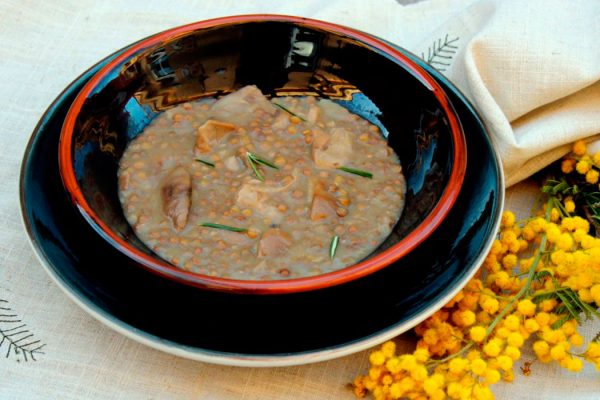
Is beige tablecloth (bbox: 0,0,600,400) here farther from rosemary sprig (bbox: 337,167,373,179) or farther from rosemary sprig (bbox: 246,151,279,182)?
rosemary sprig (bbox: 246,151,279,182)

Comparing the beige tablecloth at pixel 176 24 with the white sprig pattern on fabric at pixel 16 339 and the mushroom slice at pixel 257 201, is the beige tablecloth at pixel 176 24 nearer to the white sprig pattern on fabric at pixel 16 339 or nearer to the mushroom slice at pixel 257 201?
the white sprig pattern on fabric at pixel 16 339

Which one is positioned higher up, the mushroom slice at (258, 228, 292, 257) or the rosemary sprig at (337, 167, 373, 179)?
the rosemary sprig at (337, 167, 373, 179)

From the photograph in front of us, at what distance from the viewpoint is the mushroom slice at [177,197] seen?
2361mm

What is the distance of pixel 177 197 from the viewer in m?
2.40

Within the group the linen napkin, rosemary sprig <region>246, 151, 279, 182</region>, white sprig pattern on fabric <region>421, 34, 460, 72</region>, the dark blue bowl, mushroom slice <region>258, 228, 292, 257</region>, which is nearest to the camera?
the dark blue bowl

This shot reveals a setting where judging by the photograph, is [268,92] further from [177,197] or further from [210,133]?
[177,197]

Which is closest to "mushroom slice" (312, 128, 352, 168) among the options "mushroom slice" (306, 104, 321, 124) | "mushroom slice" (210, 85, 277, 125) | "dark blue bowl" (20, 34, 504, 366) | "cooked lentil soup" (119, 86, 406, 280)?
"cooked lentil soup" (119, 86, 406, 280)

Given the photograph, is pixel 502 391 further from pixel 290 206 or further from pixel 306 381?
pixel 290 206

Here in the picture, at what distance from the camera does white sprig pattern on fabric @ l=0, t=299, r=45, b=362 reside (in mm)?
2338

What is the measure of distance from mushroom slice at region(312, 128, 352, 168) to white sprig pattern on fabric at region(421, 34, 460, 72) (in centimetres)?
70

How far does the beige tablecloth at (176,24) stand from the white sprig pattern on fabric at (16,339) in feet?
0.04

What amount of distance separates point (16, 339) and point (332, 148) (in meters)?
1.14

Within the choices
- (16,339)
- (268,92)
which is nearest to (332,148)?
Result: (268,92)

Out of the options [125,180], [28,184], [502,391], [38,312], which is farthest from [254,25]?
[502,391]
